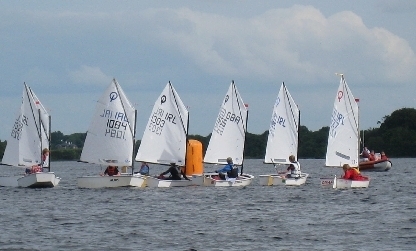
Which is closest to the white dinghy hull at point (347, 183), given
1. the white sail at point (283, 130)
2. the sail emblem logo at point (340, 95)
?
the white sail at point (283, 130)

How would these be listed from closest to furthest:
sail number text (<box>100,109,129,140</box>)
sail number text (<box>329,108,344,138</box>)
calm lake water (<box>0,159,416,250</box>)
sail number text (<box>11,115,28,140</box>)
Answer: calm lake water (<box>0,159,416,250</box>)
sail number text (<box>100,109,129,140</box>)
sail number text (<box>11,115,28,140</box>)
sail number text (<box>329,108,344,138</box>)

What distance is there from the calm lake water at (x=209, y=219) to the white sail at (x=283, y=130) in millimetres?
4083

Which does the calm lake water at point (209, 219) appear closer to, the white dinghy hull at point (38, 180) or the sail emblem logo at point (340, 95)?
the white dinghy hull at point (38, 180)

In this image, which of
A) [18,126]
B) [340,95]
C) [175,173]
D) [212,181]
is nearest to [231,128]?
[212,181]

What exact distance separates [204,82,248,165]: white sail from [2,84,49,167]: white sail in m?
9.57

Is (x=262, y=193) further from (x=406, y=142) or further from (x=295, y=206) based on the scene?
(x=406, y=142)

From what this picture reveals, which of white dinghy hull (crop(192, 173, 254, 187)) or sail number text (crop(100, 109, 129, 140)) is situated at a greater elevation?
sail number text (crop(100, 109, 129, 140))

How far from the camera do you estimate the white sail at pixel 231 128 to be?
5375 centimetres

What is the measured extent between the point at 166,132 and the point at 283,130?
714cm

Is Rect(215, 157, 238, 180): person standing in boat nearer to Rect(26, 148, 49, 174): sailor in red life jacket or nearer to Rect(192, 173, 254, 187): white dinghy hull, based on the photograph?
Rect(192, 173, 254, 187): white dinghy hull

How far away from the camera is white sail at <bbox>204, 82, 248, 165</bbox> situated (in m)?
53.8

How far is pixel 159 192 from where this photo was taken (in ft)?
157

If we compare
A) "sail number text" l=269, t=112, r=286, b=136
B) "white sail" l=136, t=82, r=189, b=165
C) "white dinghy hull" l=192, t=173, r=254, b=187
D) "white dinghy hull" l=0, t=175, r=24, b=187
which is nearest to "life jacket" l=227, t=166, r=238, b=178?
"white dinghy hull" l=192, t=173, r=254, b=187

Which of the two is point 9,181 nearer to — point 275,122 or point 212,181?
point 212,181
